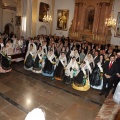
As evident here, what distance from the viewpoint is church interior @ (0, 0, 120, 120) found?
550 centimetres

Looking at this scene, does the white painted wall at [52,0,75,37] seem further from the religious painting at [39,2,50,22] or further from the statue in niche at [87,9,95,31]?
the statue in niche at [87,9,95,31]

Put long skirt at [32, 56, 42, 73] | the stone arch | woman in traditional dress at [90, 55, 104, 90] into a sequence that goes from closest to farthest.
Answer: woman in traditional dress at [90, 55, 104, 90] → long skirt at [32, 56, 42, 73] → the stone arch

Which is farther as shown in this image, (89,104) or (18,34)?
(18,34)

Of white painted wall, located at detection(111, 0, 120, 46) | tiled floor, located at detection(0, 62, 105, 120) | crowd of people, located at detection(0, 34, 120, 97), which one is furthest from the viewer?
white painted wall, located at detection(111, 0, 120, 46)

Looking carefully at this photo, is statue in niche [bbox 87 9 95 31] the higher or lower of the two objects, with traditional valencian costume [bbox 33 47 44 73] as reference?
higher

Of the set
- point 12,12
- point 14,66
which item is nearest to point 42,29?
point 12,12

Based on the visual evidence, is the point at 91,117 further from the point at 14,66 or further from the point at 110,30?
the point at 110,30

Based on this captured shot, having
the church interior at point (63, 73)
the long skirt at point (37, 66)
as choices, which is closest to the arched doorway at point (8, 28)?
the church interior at point (63, 73)

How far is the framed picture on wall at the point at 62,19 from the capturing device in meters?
17.1

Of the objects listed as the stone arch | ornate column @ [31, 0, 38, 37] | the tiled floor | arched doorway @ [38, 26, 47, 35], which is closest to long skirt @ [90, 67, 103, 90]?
the tiled floor

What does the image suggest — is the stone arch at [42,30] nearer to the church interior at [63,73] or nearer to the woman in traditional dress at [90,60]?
the church interior at [63,73]

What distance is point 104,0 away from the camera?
1426 centimetres

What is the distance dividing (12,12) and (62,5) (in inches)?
265

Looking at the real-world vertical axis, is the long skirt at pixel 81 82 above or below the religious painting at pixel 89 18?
below
